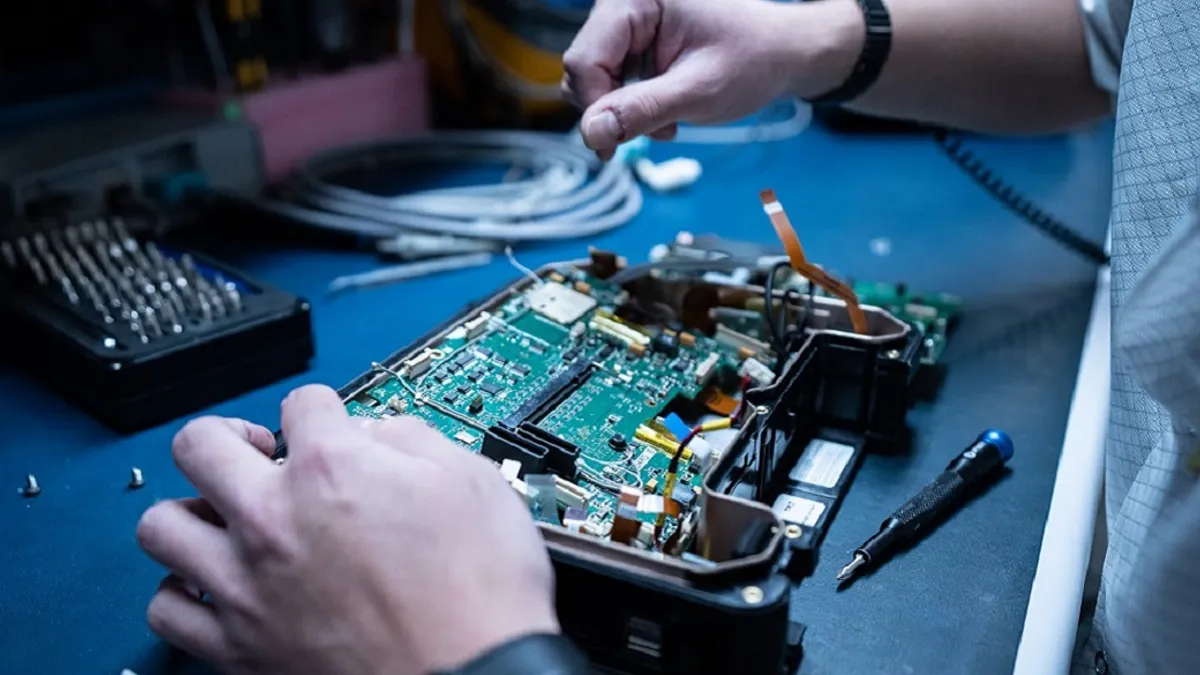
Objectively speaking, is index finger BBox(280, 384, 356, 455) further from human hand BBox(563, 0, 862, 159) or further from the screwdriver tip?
human hand BBox(563, 0, 862, 159)

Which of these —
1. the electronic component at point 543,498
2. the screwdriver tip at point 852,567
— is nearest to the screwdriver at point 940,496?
the screwdriver tip at point 852,567

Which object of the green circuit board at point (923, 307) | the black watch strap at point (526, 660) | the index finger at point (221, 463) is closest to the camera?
the black watch strap at point (526, 660)

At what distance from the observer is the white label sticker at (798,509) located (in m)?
0.86

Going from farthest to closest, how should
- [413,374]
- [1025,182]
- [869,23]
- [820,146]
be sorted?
[820,146]
[1025,182]
[869,23]
[413,374]

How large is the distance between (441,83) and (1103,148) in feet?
4.16

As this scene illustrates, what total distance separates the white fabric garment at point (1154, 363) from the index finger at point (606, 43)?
53 centimetres

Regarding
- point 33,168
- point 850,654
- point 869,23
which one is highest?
point 869,23

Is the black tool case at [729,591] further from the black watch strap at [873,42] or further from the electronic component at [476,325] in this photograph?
the black watch strap at [873,42]

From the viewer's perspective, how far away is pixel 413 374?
2.95ft

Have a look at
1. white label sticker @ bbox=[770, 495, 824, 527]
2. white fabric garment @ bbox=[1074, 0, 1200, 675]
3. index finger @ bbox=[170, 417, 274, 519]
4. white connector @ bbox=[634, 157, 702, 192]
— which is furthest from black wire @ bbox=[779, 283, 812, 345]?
white connector @ bbox=[634, 157, 702, 192]

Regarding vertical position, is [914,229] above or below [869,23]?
below

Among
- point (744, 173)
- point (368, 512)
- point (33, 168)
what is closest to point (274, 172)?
point (33, 168)

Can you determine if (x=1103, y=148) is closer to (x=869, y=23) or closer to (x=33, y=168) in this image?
(x=869, y=23)

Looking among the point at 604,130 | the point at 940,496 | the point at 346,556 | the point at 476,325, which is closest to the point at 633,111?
the point at 604,130
